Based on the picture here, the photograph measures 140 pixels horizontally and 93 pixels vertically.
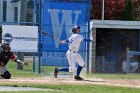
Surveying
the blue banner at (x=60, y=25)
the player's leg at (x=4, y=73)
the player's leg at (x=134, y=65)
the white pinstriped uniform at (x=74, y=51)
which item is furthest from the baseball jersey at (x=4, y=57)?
the player's leg at (x=134, y=65)

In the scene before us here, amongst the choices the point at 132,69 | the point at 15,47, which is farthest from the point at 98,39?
the point at 15,47

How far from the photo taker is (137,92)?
14.1 m

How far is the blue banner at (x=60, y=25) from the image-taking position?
2216 cm

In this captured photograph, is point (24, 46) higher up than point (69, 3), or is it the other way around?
point (69, 3)

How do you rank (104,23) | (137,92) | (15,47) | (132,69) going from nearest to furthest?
(137,92) < (15,47) < (132,69) < (104,23)

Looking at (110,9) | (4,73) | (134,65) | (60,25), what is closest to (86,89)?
(4,73)

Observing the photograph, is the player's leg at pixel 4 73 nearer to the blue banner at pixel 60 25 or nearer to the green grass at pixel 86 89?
the green grass at pixel 86 89

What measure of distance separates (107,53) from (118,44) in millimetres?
848

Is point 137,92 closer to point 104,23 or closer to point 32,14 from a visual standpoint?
point 32,14

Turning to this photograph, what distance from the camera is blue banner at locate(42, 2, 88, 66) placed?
872 inches

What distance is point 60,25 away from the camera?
22.7m

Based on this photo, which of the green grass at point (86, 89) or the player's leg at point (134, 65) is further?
the player's leg at point (134, 65)

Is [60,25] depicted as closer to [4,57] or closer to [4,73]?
[4,57]

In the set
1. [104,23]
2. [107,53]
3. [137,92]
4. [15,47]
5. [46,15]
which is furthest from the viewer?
[107,53]
